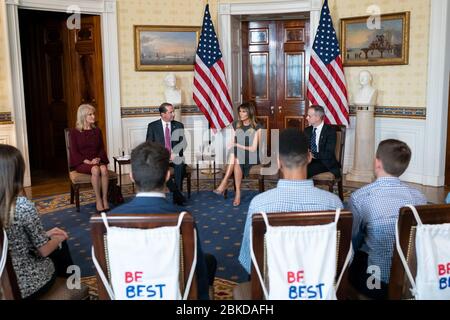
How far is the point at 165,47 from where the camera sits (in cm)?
795

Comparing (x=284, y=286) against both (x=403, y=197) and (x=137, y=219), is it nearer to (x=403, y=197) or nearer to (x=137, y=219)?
(x=137, y=219)

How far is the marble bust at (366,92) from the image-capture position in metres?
→ 7.15

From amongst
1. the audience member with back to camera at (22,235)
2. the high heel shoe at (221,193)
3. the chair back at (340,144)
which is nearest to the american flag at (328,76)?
the chair back at (340,144)

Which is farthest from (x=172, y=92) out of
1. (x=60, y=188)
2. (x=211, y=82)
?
(x=60, y=188)

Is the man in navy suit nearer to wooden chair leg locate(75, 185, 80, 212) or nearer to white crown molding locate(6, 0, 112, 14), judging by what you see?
wooden chair leg locate(75, 185, 80, 212)

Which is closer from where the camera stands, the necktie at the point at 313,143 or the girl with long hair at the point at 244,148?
the necktie at the point at 313,143

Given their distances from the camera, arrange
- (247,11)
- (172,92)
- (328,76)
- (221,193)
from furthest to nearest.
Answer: (247,11)
(172,92)
(328,76)
(221,193)

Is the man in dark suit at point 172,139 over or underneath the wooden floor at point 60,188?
over

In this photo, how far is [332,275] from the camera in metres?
2.10

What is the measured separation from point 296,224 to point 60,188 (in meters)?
5.63

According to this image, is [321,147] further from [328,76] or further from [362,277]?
[362,277]

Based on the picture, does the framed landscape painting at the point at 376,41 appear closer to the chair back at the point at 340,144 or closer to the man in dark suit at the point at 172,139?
the chair back at the point at 340,144

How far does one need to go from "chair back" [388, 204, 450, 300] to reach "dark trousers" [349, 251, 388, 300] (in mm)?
154

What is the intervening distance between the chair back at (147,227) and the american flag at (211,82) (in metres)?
5.96
